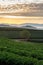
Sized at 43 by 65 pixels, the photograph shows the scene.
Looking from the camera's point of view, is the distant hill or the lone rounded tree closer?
the lone rounded tree

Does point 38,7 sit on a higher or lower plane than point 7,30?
higher

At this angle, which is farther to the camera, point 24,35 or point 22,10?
point 22,10

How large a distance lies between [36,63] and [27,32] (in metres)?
1.42

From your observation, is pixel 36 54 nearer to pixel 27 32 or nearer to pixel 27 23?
pixel 27 32

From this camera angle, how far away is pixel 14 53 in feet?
3.80

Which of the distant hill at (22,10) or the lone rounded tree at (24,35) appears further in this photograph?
the distant hill at (22,10)

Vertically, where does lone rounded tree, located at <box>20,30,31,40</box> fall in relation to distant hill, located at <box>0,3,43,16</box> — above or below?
below

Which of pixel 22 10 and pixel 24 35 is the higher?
pixel 22 10

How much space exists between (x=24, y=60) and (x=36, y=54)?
14 centimetres

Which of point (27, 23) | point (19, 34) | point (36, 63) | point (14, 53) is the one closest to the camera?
point (36, 63)

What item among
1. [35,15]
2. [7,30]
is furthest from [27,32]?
[35,15]

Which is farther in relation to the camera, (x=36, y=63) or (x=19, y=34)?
(x=19, y=34)

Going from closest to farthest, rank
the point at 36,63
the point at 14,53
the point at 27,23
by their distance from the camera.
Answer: the point at 36,63
the point at 14,53
the point at 27,23

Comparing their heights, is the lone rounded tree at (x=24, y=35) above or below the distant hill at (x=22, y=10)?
below
